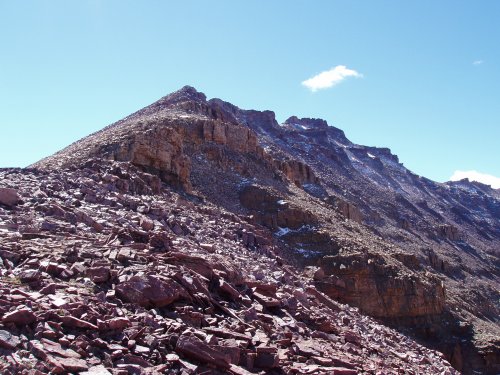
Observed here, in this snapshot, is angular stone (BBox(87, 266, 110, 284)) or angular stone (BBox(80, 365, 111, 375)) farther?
angular stone (BBox(87, 266, 110, 284))

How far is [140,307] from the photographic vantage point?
33.3 ft

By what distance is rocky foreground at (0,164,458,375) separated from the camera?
8.34 m

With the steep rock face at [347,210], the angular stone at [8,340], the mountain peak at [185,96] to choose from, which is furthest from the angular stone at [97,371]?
the mountain peak at [185,96]

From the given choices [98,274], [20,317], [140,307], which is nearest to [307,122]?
[98,274]

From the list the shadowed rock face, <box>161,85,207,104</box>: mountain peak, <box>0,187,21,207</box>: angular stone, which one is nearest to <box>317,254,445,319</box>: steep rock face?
the shadowed rock face

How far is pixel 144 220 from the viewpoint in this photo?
55.7ft

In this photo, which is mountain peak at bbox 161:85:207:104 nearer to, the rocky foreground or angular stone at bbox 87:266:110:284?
the rocky foreground

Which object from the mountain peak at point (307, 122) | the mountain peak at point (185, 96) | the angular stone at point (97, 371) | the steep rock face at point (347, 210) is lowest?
the angular stone at point (97, 371)

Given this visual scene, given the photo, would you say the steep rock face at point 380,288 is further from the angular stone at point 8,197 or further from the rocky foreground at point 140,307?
the angular stone at point 8,197

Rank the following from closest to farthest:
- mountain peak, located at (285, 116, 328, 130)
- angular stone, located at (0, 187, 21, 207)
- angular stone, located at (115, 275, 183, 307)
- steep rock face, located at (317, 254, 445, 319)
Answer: angular stone, located at (115, 275, 183, 307) → angular stone, located at (0, 187, 21, 207) → steep rock face, located at (317, 254, 445, 319) → mountain peak, located at (285, 116, 328, 130)

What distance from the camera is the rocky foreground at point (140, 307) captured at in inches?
328

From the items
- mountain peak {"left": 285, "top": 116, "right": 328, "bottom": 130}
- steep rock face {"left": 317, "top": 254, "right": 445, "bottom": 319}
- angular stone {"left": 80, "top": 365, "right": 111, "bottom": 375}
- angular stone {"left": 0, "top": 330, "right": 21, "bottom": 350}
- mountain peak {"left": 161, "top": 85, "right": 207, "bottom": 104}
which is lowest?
steep rock face {"left": 317, "top": 254, "right": 445, "bottom": 319}

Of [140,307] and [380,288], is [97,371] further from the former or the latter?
[380,288]

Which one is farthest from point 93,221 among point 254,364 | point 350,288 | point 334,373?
point 350,288
